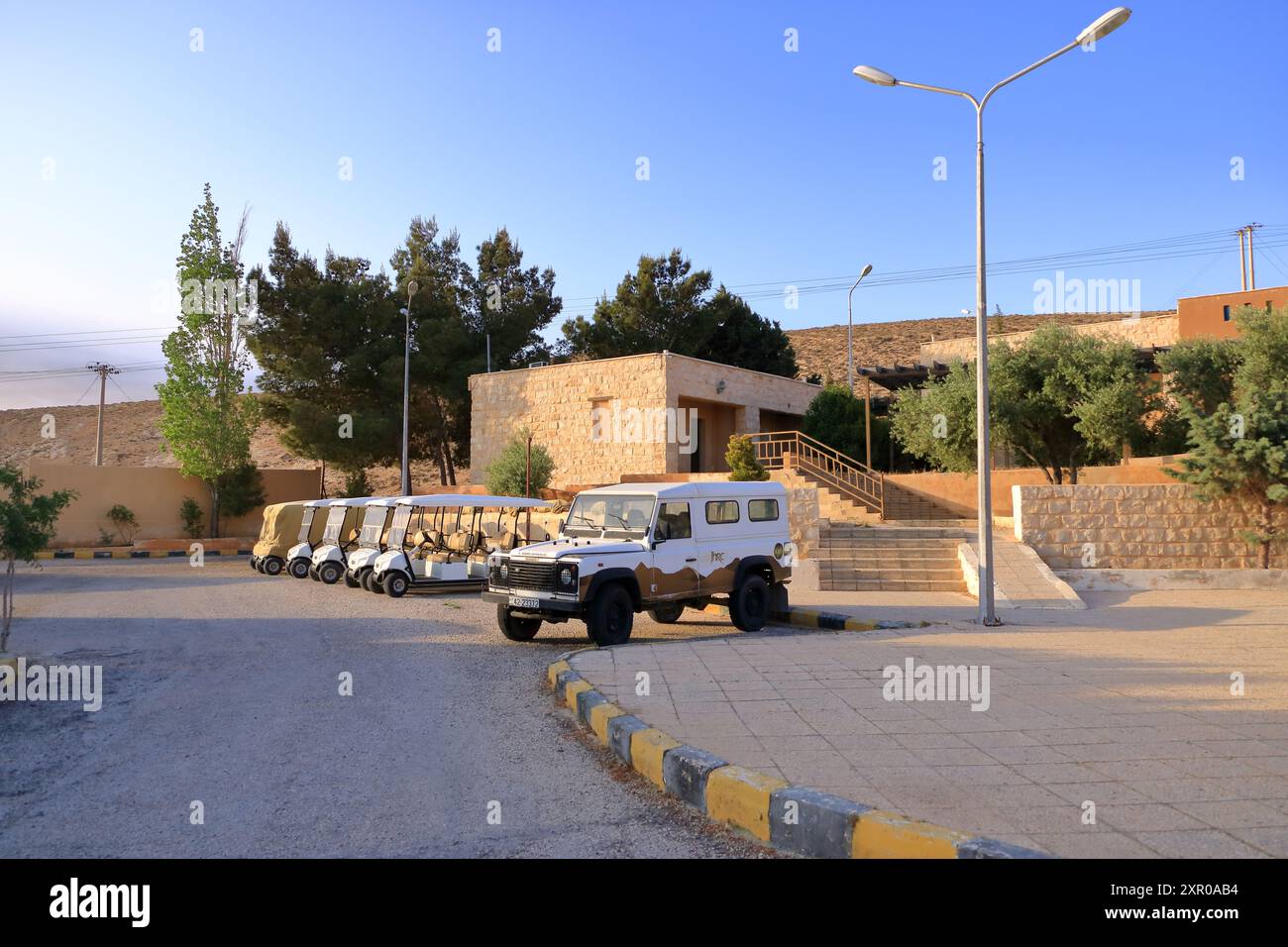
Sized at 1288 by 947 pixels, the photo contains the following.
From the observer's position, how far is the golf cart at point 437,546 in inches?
650

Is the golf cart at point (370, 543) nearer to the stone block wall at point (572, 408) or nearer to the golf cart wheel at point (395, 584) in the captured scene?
the golf cart wheel at point (395, 584)

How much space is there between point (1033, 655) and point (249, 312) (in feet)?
121

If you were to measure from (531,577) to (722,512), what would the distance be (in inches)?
119

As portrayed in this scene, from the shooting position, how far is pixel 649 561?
1116cm

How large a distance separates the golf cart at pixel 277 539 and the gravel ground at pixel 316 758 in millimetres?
10646

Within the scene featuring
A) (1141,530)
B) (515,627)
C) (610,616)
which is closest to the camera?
(610,616)

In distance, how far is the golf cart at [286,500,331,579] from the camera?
67.9 ft

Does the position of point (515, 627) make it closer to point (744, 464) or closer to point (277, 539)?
point (744, 464)

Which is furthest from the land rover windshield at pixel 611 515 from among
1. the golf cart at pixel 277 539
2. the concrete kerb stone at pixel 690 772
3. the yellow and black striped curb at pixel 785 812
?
the golf cart at pixel 277 539

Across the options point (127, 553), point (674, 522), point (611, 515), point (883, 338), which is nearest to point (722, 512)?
point (674, 522)

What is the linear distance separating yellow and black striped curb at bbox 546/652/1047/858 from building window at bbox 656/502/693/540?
5.55 meters

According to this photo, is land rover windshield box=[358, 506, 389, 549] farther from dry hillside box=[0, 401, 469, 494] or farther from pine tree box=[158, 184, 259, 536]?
dry hillside box=[0, 401, 469, 494]

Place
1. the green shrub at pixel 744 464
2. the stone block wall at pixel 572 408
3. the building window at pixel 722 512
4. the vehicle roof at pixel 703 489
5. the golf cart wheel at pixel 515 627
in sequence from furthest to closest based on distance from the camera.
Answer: the stone block wall at pixel 572 408 < the green shrub at pixel 744 464 < the building window at pixel 722 512 < the vehicle roof at pixel 703 489 < the golf cart wheel at pixel 515 627
